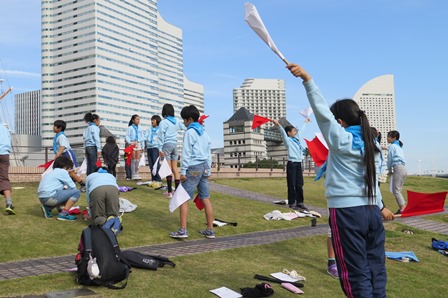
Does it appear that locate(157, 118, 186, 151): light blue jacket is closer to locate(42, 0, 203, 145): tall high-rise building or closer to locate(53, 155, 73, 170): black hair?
locate(53, 155, 73, 170): black hair

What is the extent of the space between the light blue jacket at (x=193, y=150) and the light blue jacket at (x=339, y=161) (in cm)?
394

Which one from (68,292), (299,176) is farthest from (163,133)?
(68,292)

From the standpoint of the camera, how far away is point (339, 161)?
3756 mm

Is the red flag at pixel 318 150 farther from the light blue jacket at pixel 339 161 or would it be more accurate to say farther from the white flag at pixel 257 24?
the white flag at pixel 257 24

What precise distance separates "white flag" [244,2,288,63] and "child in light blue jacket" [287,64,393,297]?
0.70ft

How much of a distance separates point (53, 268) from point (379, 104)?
204244mm

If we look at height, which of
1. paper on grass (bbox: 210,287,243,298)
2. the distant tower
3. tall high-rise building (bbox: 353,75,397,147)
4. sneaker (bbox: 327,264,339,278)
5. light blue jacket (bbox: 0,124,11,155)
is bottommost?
sneaker (bbox: 327,264,339,278)

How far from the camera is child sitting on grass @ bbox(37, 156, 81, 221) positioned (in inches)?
324

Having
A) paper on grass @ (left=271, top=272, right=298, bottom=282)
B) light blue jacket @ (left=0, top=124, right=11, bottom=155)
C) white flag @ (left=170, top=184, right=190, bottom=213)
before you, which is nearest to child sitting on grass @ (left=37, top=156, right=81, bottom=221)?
light blue jacket @ (left=0, top=124, right=11, bottom=155)

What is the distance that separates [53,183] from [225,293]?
482cm

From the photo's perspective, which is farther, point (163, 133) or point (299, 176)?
point (299, 176)

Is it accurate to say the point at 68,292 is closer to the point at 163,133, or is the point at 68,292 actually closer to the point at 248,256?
the point at 248,256

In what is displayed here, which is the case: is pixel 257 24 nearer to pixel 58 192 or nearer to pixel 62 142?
pixel 58 192

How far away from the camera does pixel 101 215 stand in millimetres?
7277
